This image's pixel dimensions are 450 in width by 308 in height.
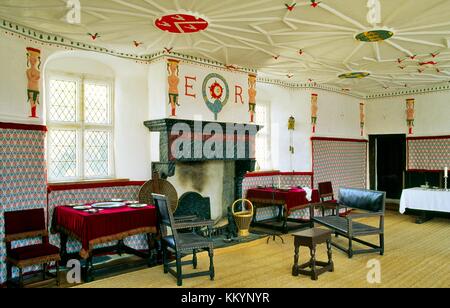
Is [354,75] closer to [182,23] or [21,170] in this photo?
[182,23]

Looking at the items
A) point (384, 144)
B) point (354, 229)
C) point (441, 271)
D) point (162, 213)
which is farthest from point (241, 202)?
point (384, 144)

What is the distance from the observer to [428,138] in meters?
10.4

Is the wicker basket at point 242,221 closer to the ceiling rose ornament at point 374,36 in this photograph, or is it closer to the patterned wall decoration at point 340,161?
the patterned wall decoration at point 340,161

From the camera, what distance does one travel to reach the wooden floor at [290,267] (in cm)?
489

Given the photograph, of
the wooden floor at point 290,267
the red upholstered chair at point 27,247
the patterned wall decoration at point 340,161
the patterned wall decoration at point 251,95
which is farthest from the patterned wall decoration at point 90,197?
the patterned wall decoration at point 340,161

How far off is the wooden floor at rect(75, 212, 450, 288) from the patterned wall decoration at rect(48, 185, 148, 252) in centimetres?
128

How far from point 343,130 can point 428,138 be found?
2.27 meters

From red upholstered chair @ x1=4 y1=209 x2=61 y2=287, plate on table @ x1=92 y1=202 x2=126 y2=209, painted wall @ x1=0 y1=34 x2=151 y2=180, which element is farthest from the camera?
painted wall @ x1=0 y1=34 x2=151 y2=180

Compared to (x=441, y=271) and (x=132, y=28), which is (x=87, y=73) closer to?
(x=132, y=28)

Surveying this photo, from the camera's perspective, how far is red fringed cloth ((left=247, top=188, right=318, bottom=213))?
25.9 feet

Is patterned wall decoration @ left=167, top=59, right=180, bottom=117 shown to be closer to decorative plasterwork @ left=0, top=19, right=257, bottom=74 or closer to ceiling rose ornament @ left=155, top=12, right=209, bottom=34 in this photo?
decorative plasterwork @ left=0, top=19, right=257, bottom=74

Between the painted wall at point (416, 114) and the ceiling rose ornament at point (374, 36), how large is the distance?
5555mm

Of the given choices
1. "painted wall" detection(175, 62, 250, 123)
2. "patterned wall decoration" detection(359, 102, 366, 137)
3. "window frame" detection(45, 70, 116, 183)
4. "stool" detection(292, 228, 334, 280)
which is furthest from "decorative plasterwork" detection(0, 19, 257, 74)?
"patterned wall decoration" detection(359, 102, 366, 137)

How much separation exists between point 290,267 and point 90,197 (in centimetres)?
338
